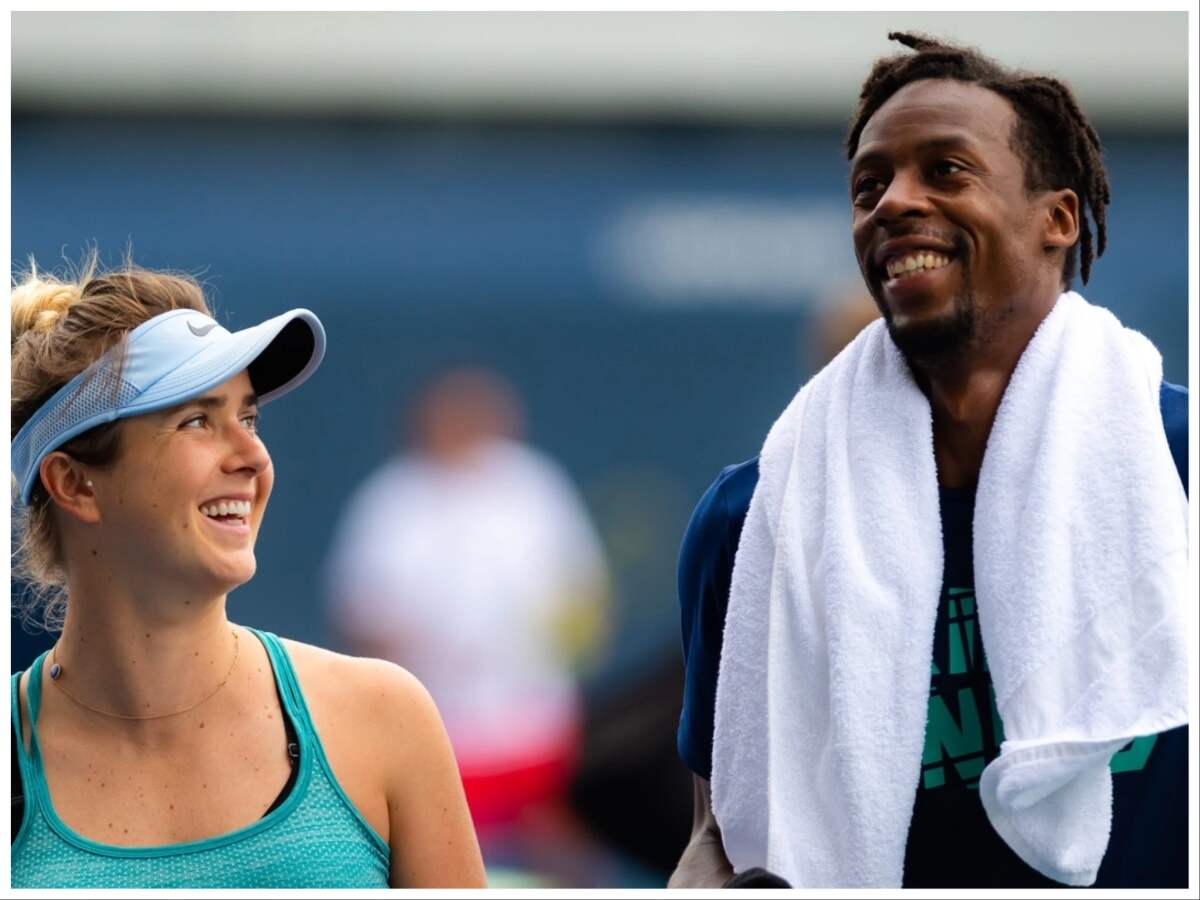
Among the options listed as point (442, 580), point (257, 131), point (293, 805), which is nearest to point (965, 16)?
A: point (442, 580)

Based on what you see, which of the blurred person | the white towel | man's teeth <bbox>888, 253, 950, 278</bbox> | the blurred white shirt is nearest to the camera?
the white towel

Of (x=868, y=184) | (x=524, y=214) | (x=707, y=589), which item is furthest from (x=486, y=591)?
(x=868, y=184)

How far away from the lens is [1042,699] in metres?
1.97

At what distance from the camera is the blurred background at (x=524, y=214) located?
592cm

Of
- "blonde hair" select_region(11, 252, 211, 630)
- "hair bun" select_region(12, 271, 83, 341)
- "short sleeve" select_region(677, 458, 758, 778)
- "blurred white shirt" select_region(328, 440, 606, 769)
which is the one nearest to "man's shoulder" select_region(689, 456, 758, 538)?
"short sleeve" select_region(677, 458, 758, 778)

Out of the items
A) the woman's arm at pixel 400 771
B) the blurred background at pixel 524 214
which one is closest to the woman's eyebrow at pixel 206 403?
the woman's arm at pixel 400 771

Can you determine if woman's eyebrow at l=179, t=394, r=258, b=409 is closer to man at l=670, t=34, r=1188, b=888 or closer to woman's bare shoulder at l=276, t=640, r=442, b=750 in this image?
woman's bare shoulder at l=276, t=640, r=442, b=750

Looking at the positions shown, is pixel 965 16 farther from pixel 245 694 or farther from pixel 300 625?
pixel 245 694

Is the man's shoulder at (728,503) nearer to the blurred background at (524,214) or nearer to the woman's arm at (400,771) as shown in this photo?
the woman's arm at (400,771)

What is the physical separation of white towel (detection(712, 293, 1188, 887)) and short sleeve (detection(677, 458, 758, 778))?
0.07 metres

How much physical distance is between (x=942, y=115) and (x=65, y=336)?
1.09m

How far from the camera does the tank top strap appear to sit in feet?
7.27

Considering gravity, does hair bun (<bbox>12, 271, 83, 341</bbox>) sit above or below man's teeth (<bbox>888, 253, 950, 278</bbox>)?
below

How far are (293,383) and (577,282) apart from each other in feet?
12.5
